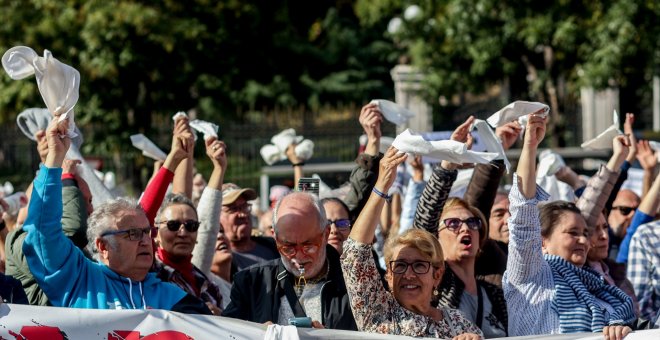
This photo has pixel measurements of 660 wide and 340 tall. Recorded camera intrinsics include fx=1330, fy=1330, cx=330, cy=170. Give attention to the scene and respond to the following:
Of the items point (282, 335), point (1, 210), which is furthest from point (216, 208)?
point (282, 335)

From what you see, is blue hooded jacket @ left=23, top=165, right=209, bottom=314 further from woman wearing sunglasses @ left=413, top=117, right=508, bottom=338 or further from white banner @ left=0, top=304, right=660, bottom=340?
woman wearing sunglasses @ left=413, top=117, right=508, bottom=338

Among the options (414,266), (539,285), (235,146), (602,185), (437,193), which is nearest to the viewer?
(414,266)

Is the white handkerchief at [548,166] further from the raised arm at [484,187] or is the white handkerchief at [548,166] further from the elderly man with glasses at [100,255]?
the elderly man with glasses at [100,255]

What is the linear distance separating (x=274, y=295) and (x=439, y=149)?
102 cm

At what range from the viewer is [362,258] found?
5.41 m

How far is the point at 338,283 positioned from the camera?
5.71 metres

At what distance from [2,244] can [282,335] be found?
2.63 m

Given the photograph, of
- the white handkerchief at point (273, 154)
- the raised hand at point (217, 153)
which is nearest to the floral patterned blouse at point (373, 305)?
the raised hand at point (217, 153)

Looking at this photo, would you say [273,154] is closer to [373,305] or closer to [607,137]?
[607,137]

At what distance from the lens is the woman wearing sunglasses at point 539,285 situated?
19.6ft

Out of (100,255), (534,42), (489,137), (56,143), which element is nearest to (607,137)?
(489,137)

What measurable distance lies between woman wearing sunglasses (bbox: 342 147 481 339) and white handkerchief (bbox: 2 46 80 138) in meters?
1.51

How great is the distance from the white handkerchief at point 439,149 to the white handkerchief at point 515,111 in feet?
1.46

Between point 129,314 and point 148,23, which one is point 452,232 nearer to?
point 129,314
